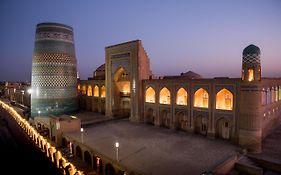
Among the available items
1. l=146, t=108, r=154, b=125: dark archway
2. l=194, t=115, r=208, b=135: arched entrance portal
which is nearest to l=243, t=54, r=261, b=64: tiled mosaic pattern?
l=194, t=115, r=208, b=135: arched entrance portal

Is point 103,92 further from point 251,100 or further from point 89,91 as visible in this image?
point 251,100

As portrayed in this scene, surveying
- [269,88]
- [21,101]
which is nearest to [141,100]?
[269,88]

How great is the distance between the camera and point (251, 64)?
35.1ft

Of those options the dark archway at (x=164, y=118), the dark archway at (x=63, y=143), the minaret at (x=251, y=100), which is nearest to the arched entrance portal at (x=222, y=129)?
the minaret at (x=251, y=100)

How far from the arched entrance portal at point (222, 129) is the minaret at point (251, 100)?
111 centimetres

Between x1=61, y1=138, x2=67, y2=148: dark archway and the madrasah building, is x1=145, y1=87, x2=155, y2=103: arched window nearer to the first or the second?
the madrasah building

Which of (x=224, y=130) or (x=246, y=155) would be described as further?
(x=224, y=130)

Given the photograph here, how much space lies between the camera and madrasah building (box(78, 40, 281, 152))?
10.8m

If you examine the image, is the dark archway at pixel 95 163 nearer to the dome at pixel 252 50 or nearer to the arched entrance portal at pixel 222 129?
the arched entrance portal at pixel 222 129

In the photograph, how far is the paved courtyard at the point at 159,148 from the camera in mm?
8477

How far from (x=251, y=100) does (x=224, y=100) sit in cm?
196

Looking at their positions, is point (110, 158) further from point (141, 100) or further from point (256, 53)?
point (256, 53)

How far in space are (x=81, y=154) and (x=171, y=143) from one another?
17.5ft

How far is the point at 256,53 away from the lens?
1071 centimetres
